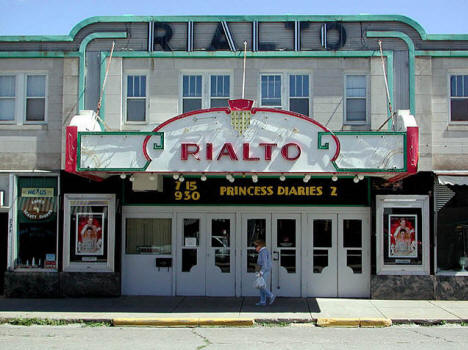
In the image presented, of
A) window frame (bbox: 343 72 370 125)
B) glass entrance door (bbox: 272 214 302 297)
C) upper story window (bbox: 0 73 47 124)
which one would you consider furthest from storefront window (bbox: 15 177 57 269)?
window frame (bbox: 343 72 370 125)

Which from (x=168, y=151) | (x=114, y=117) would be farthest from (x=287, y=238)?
(x=114, y=117)

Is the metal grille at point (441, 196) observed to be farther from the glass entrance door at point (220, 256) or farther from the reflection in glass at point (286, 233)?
the glass entrance door at point (220, 256)

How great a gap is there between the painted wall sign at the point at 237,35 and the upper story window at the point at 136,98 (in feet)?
3.00

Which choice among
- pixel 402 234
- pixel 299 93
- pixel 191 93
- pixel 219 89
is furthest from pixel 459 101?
pixel 191 93

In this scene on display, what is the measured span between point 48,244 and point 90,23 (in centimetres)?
580

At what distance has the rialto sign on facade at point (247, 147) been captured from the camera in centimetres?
1278

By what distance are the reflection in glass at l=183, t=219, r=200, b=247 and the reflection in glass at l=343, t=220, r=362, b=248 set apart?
380cm

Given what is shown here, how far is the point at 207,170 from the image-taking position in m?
12.9

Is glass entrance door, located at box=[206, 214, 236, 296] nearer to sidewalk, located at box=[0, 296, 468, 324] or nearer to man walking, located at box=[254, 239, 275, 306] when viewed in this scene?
sidewalk, located at box=[0, 296, 468, 324]

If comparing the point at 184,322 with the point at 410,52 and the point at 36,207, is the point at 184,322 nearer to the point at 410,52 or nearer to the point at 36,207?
the point at 36,207

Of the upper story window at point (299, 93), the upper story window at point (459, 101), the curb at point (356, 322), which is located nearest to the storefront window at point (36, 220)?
Answer: the upper story window at point (299, 93)

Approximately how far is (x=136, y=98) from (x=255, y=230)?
15.1 ft

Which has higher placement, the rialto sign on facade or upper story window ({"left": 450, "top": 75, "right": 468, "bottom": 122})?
upper story window ({"left": 450, "top": 75, "right": 468, "bottom": 122})

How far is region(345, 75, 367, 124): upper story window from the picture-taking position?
15.6 metres
